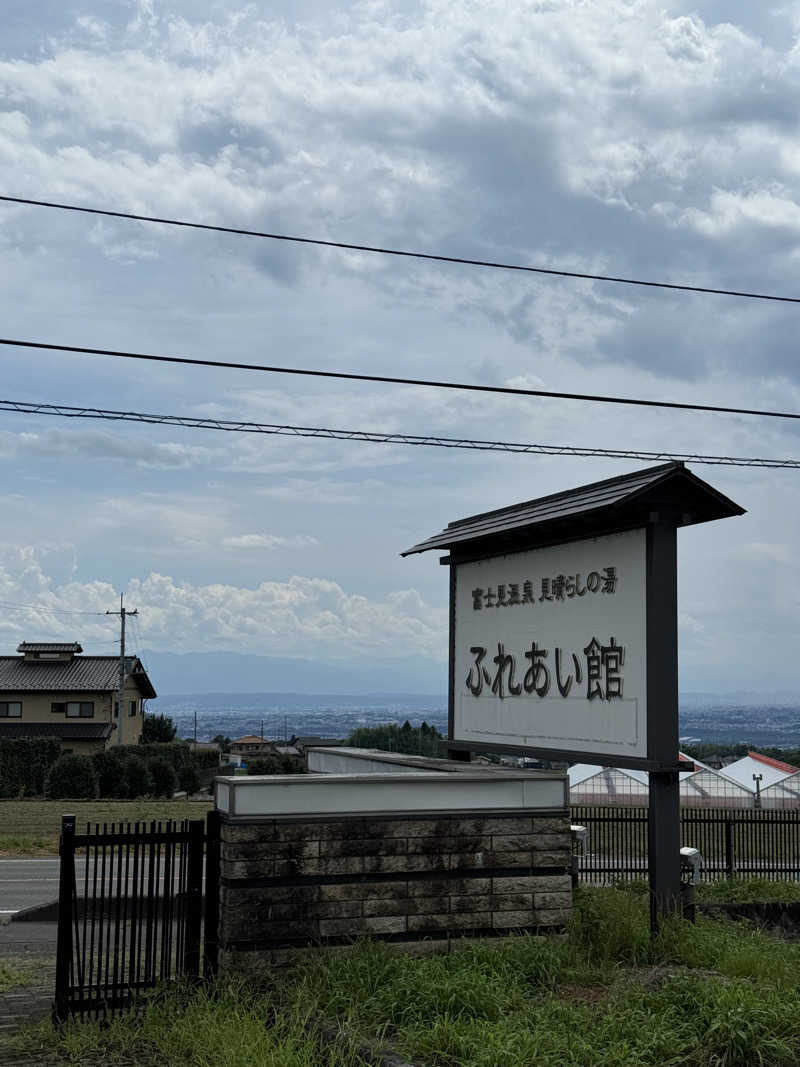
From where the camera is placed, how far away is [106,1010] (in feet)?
28.6

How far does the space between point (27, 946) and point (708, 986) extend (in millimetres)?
8654

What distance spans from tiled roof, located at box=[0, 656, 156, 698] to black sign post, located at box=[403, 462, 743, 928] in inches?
2045

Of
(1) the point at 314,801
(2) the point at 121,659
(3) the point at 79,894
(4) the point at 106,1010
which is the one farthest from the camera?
(2) the point at 121,659

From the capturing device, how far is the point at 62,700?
209 ft

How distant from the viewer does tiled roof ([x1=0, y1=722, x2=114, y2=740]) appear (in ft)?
205

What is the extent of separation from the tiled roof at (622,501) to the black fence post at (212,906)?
5053 mm

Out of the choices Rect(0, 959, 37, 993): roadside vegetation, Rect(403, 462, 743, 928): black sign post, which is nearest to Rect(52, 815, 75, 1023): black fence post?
Rect(0, 959, 37, 993): roadside vegetation

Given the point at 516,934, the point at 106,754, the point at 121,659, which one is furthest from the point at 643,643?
the point at 121,659

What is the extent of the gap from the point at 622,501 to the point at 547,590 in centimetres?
229

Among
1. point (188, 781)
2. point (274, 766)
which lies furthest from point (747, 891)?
point (188, 781)

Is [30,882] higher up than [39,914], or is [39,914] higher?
[39,914]

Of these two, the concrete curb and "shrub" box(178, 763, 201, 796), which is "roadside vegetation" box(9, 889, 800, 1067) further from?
"shrub" box(178, 763, 201, 796)

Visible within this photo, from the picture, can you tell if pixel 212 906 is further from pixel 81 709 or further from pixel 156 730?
pixel 156 730

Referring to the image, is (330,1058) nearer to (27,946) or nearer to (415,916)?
(415,916)
